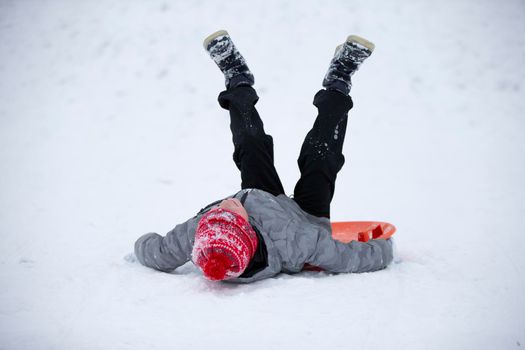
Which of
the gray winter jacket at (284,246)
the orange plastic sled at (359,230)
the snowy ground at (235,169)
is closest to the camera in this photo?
the snowy ground at (235,169)

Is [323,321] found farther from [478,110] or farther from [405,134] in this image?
[478,110]

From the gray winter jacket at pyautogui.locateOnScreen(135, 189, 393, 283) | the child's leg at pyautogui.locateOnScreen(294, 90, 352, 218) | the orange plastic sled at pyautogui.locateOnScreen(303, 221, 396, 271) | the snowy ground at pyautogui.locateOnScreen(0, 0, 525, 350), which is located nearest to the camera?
the snowy ground at pyautogui.locateOnScreen(0, 0, 525, 350)

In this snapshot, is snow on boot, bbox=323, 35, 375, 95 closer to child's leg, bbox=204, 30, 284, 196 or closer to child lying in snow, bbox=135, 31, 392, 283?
child lying in snow, bbox=135, 31, 392, 283

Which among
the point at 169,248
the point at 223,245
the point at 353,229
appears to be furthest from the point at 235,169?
the point at 223,245

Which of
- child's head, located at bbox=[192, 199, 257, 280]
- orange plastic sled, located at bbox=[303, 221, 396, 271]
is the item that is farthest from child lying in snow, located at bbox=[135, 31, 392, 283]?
orange plastic sled, located at bbox=[303, 221, 396, 271]

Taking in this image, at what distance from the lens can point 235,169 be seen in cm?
331

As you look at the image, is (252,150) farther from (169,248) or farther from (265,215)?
(169,248)

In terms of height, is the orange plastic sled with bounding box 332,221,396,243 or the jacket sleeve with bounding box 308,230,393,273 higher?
the orange plastic sled with bounding box 332,221,396,243

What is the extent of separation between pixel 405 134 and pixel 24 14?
366cm

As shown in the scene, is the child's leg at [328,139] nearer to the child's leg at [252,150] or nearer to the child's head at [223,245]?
the child's leg at [252,150]

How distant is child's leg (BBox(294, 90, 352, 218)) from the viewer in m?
1.88

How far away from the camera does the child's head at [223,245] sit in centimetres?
147

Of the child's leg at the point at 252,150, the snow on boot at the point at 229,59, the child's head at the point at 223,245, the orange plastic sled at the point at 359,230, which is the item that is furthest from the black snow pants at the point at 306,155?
the child's head at the point at 223,245

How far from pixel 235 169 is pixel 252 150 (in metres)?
1.42
